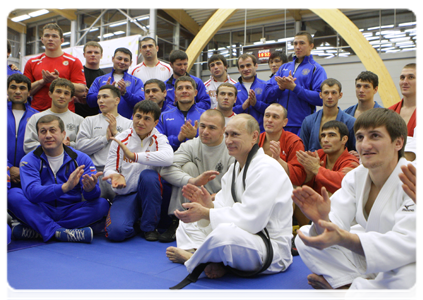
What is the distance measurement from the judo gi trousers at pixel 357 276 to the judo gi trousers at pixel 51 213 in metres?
2.80

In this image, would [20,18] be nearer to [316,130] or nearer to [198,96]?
[198,96]

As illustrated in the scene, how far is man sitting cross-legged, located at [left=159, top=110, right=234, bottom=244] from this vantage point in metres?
4.03

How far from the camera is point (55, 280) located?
263 centimetres

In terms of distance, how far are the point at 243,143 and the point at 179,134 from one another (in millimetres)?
2172

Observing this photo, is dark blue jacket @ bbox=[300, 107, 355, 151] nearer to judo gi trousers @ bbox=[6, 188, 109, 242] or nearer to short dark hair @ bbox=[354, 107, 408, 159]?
short dark hair @ bbox=[354, 107, 408, 159]

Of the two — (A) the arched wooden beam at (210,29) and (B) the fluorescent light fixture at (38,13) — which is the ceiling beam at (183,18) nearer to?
(A) the arched wooden beam at (210,29)

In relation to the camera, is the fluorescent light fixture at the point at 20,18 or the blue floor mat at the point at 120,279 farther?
the fluorescent light fixture at the point at 20,18

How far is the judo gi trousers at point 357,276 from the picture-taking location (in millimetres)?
1872

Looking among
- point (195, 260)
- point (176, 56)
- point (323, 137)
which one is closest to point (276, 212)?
point (195, 260)

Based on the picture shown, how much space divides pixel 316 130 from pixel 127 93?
10.1 ft

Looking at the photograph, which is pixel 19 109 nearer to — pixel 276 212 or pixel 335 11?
pixel 276 212

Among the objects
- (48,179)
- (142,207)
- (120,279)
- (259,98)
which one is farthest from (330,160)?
(48,179)

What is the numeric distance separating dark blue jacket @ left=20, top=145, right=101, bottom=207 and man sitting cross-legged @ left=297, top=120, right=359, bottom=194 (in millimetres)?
2650

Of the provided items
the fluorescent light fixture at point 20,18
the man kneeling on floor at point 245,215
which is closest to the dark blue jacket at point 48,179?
the man kneeling on floor at point 245,215
